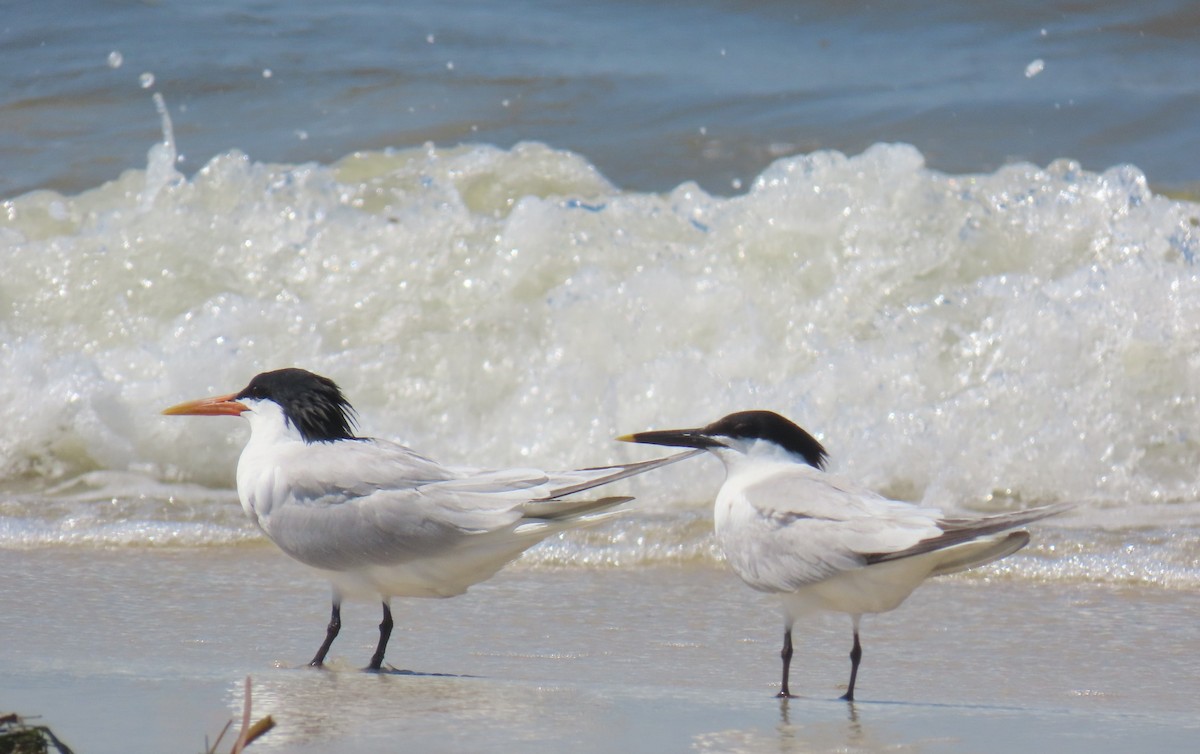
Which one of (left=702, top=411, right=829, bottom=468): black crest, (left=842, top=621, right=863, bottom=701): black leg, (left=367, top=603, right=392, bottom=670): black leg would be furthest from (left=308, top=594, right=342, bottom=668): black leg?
(left=842, top=621, right=863, bottom=701): black leg

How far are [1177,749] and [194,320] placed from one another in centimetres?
523

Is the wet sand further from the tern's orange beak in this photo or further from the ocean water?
the tern's orange beak

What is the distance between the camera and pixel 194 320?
23.8 ft

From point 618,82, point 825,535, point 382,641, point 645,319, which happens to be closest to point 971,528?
point 825,535

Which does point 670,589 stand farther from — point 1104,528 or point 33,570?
point 33,570

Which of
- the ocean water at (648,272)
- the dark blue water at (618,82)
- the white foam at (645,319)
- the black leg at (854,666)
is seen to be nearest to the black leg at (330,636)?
the black leg at (854,666)

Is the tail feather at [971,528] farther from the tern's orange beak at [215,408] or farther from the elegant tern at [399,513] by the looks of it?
the tern's orange beak at [215,408]

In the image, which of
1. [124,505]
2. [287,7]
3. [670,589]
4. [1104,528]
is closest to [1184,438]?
[1104,528]

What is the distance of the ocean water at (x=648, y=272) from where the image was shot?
20.0 ft

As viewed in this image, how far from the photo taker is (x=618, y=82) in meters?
10.2

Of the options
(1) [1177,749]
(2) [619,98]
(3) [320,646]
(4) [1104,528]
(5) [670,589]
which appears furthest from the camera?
(2) [619,98]

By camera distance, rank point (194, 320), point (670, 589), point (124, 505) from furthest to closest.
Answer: point (194, 320) < point (124, 505) < point (670, 589)

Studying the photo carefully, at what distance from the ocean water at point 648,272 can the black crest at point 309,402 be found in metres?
1.31

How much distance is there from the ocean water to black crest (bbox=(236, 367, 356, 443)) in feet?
4.29
